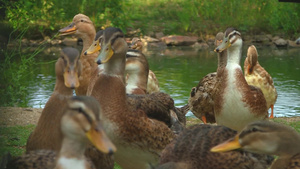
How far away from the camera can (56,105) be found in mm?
4113

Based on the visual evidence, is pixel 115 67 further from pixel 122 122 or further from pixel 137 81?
pixel 137 81

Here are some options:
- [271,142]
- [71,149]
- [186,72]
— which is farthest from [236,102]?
[186,72]

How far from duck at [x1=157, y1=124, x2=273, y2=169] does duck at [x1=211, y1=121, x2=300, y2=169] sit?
13cm

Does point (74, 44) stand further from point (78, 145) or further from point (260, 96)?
point (78, 145)

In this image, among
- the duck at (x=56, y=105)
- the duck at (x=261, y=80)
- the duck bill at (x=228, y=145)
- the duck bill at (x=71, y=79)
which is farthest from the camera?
the duck at (x=261, y=80)

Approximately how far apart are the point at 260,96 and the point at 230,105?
0.39m

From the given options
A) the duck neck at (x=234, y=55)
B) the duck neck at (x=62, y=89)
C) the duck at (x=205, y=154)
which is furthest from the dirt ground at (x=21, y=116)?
the duck at (x=205, y=154)

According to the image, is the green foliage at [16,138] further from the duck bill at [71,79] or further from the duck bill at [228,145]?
the duck bill at [228,145]

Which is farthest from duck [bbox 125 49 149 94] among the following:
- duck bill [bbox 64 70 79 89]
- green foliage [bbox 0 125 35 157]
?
duck bill [bbox 64 70 79 89]

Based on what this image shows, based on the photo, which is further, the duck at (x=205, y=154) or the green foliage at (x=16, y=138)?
the green foliage at (x=16, y=138)

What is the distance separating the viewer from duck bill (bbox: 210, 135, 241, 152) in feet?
11.6

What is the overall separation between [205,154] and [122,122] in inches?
38.3

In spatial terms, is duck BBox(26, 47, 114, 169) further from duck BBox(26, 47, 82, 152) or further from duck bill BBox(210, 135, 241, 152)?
duck bill BBox(210, 135, 241, 152)

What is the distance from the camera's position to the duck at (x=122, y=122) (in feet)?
14.5
